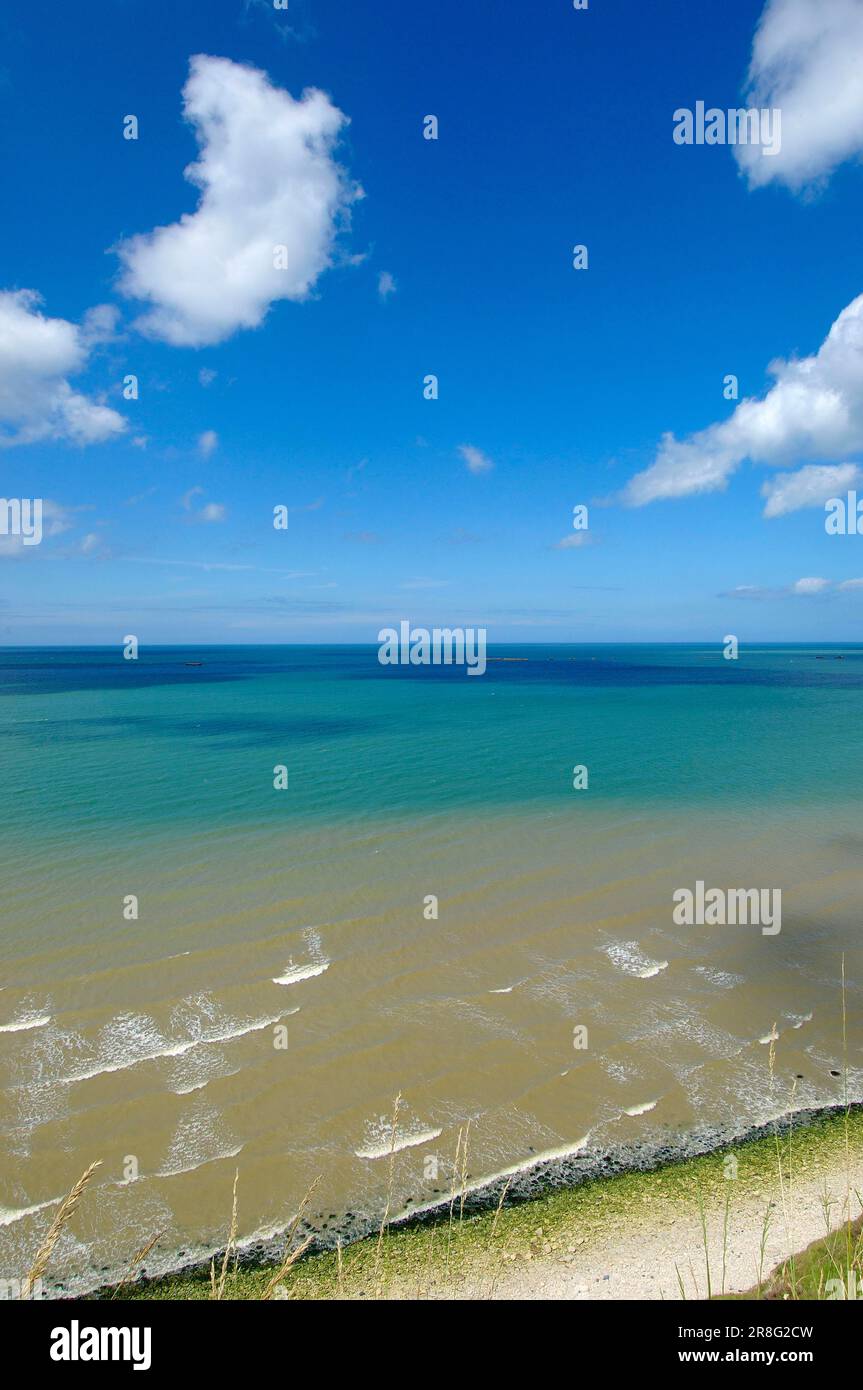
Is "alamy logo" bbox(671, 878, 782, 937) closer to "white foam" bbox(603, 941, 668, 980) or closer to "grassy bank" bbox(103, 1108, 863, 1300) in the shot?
"white foam" bbox(603, 941, 668, 980)

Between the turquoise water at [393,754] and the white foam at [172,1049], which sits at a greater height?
the turquoise water at [393,754]

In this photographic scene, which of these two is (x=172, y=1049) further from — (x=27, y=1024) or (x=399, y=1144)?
(x=399, y=1144)

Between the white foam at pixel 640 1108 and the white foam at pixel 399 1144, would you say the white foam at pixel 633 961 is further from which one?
the white foam at pixel 399 1144

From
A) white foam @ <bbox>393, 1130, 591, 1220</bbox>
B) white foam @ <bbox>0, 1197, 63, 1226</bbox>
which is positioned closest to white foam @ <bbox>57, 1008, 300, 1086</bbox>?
white foam @ <bbox>0, 1197, 63, 1226</bbox>

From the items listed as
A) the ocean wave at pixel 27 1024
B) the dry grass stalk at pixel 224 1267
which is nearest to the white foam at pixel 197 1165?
the dry grass stalk at pixel 224 1267

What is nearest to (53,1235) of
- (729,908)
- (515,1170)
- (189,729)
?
(515,1170)

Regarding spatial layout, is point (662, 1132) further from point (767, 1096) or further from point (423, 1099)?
point (423, 1099)
